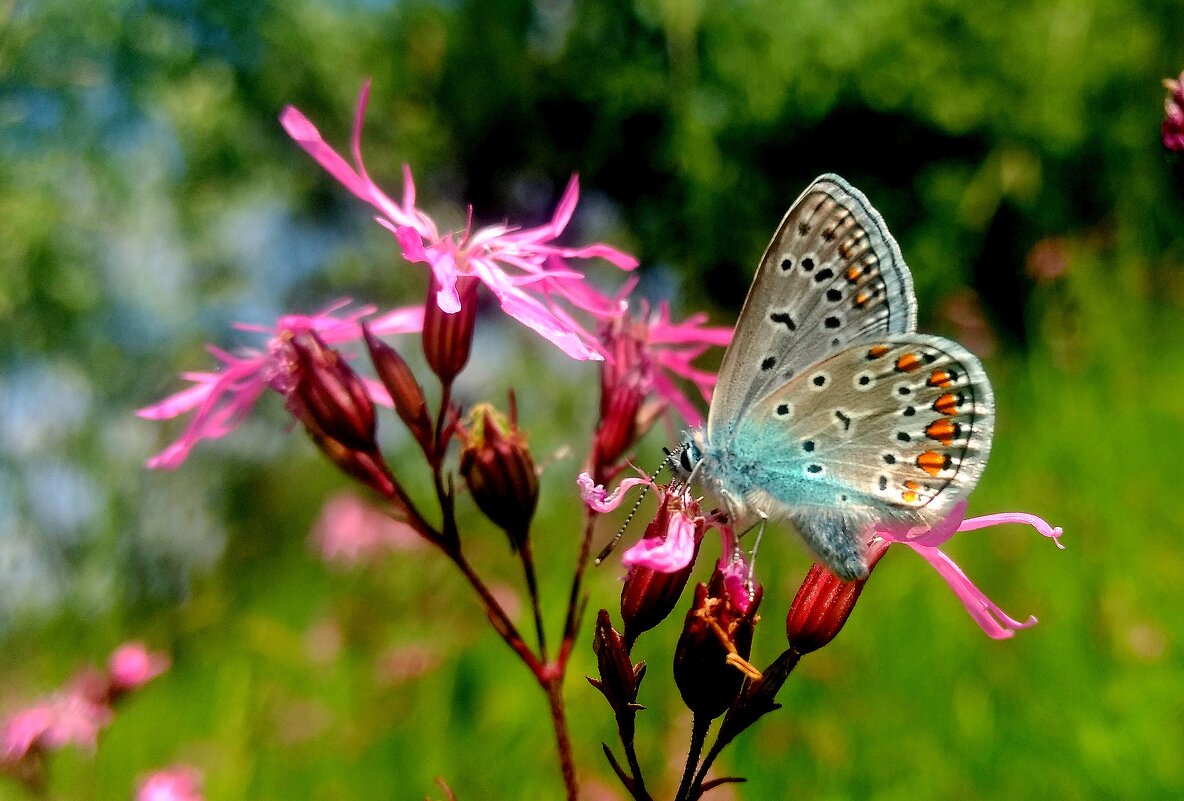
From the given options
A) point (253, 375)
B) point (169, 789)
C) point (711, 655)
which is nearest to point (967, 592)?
point (711, 655)

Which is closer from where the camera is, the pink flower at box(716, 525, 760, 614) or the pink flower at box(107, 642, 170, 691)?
the pink flower at box(716, 525, 760, 614)

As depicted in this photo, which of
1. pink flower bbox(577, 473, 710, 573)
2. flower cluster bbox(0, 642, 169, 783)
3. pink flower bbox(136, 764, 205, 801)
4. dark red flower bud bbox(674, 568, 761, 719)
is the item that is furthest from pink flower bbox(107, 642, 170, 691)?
dark red flower bud bbox(674, 568, 761, 719)

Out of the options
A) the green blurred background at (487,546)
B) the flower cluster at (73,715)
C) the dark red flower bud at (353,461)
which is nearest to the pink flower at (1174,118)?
the green blurred background at (487,546)

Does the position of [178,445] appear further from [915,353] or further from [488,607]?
[915,353]

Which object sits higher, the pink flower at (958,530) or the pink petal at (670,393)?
the pink flower at (958,530)

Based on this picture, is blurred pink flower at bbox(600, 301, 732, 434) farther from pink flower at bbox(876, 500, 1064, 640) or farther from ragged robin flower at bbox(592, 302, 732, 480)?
pink flower at bbox(876, 500, 1064, 640)

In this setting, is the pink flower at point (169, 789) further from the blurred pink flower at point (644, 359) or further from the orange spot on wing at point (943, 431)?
the orange spot on wing at point (943, 431)

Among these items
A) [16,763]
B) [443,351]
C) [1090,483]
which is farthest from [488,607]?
[1090,483]
